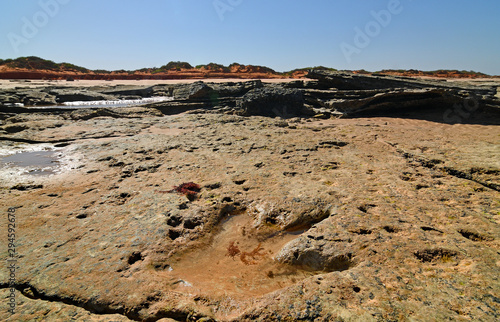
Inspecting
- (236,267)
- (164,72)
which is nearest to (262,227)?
(236,267)

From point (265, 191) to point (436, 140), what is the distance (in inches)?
190

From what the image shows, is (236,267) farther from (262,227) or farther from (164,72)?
(164,72)

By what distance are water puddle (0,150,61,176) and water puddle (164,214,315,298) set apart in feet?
14.1

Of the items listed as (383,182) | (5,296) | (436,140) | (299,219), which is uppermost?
(436,140)

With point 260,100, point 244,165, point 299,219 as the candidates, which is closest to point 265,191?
point 299,219

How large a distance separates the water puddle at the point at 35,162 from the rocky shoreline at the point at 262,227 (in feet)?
0.76

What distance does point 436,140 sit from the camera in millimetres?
6363

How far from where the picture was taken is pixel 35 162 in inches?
242

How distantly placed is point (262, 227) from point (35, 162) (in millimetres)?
5794

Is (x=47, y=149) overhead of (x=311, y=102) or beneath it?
beneath

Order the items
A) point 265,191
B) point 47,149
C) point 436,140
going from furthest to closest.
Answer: point 47,149, point 436,140, point 265,191

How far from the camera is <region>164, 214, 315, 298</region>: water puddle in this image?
257 cm

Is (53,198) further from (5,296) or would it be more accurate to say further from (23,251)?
(5,296)

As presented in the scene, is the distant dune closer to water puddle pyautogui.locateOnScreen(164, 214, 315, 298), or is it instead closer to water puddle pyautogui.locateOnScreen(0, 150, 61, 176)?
water puddle pyautogui.locateOnScreen(0, 150, 61, 176)
